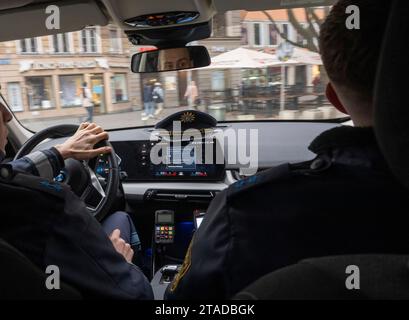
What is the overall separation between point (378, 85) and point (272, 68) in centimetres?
401

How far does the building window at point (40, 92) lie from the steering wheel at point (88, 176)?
6.36ft

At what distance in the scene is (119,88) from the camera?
670 cm

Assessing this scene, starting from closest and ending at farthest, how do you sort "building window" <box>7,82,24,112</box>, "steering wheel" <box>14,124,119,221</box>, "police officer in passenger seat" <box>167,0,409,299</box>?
"police officer in passenger seat" <box>167,0,409,299</box>, "steering wheel" <box>14,124,119,221</box>, "building window" <box>7,82,24,112</box>

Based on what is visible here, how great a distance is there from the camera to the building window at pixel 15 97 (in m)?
4.04

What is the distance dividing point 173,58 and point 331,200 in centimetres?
204

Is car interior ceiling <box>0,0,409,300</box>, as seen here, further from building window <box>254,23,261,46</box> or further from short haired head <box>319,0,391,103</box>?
building window <box>254,23,261,46</box>

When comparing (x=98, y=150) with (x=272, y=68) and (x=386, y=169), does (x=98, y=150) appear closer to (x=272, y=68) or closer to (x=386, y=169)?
(x=386, y=169)

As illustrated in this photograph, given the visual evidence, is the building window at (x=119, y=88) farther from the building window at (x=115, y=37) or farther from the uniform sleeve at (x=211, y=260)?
the uniform sleeve at (x=211, y=260)

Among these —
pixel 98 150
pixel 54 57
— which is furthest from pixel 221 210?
pixel 54 57

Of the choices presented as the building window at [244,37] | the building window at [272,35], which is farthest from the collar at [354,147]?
the building window at [272,35]

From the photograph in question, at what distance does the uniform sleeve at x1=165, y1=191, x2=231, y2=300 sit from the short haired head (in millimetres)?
440

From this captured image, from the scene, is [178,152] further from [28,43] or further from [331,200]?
[331,200]

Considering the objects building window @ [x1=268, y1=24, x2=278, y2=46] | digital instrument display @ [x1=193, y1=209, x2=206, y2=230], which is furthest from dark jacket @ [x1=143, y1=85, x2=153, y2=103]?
digital instrument display @ [x1=193, y1=209, x2=206, y2=230]

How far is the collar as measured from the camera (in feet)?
3.85
